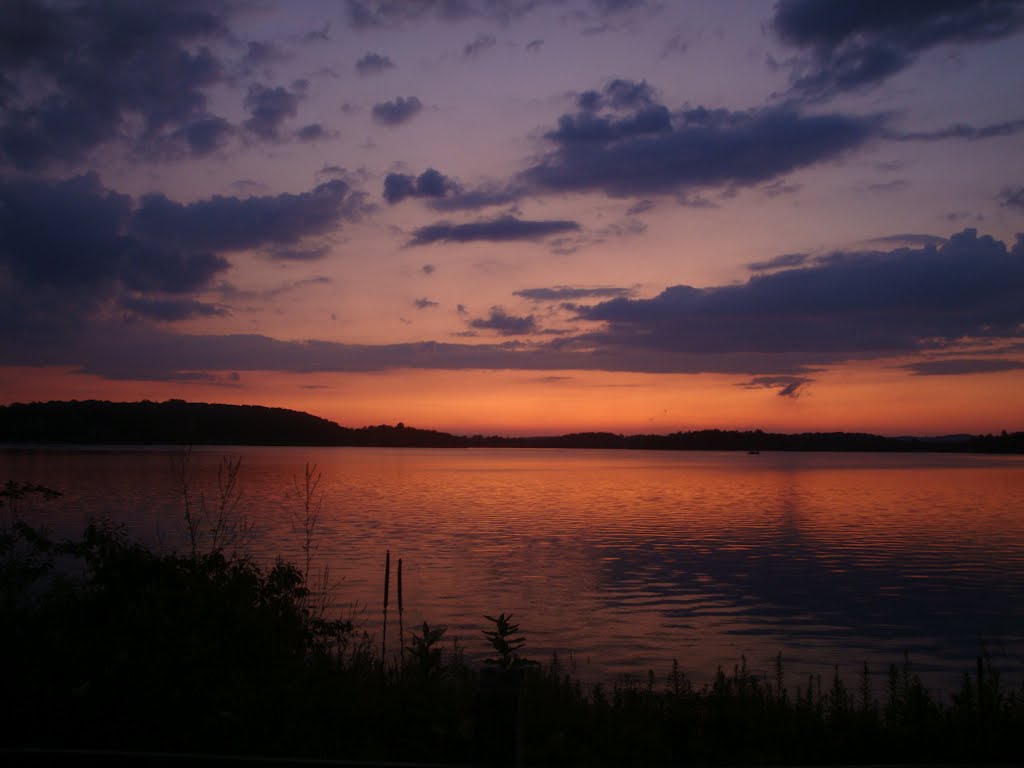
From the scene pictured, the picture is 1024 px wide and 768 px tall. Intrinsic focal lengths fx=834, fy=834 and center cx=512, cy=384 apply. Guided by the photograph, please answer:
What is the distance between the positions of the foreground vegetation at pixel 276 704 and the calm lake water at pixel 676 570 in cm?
702

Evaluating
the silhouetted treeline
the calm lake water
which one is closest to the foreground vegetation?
the silhouetted treeline

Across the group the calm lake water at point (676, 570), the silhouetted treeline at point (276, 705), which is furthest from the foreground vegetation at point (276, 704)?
the calm lake water at point (676, 570)

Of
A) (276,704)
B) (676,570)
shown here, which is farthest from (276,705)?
(676,570)

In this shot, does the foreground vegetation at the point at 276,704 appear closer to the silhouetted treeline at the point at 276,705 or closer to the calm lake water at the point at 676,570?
the silhouetted treeline at the point at 276,705

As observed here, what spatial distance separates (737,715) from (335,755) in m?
4.77

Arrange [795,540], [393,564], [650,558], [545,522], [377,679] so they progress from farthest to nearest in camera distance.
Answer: [545,522]
[795,540]
[650,558]
[393,564]
[377,679]

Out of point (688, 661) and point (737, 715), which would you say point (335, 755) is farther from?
point (688, 661)

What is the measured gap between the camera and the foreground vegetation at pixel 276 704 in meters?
8.50

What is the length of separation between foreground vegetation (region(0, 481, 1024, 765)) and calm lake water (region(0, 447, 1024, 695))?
7.02 metres

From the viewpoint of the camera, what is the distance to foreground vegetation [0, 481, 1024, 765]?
8500 millimetres

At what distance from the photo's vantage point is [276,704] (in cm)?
904

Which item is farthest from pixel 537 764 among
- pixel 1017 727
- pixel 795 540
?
pixel 795 540

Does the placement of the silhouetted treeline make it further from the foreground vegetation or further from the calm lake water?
the calm lake water

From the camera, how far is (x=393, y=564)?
3212cm
